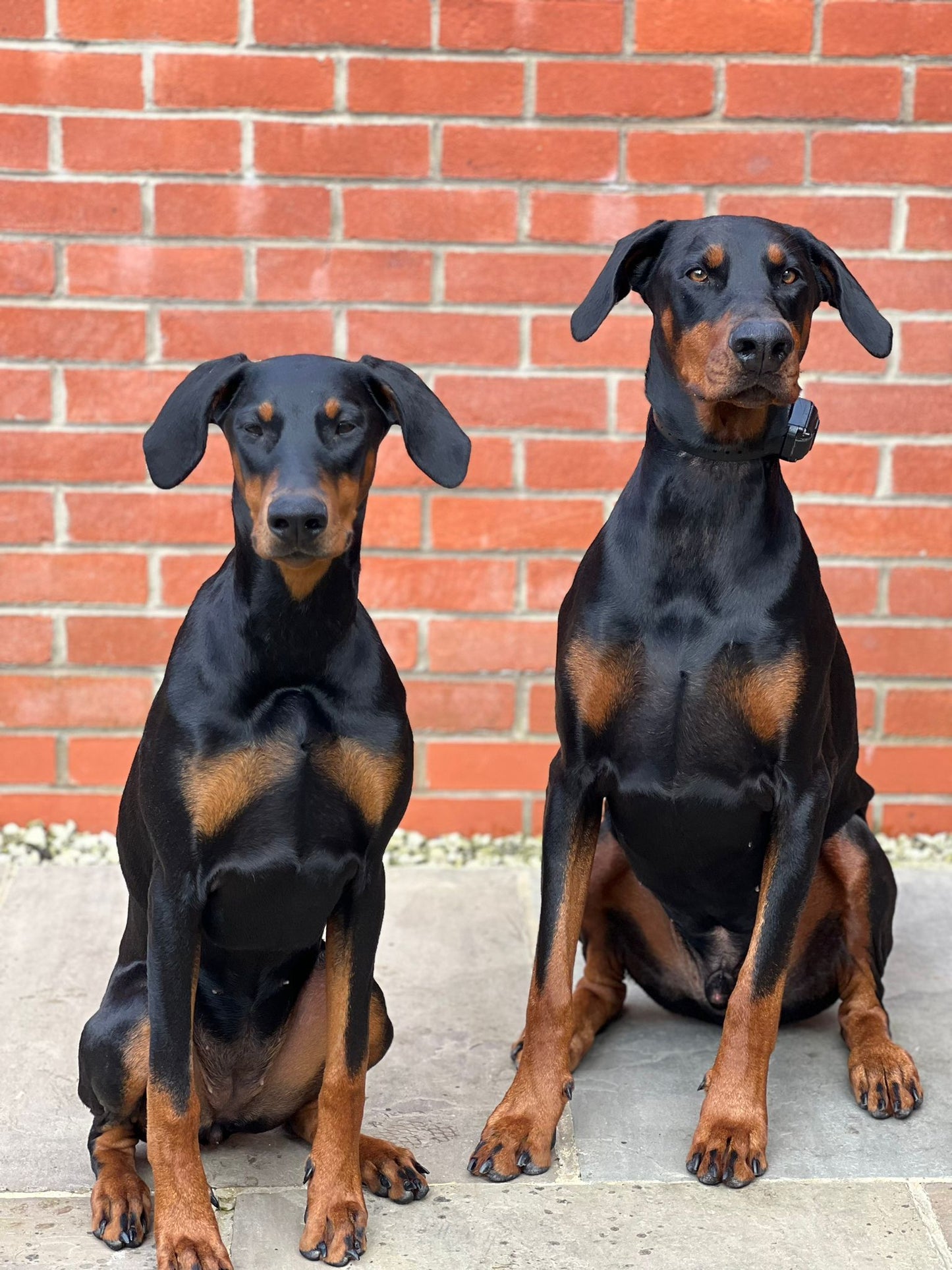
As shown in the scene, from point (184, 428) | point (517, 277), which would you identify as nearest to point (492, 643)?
point (517, 277)

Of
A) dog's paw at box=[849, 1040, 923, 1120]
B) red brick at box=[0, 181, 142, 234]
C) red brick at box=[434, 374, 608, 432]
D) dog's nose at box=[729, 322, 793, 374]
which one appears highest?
red brick at box=[0, 181, 142, 234]

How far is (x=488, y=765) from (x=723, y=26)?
7.68 feet

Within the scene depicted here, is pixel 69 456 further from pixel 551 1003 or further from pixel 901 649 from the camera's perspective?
pixel 901 649

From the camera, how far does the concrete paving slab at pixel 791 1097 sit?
3.25 meters

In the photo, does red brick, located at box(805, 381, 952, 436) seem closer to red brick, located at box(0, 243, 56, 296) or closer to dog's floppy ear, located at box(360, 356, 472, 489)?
dog's floppy ear, located at box(360, 356, 472, 489)

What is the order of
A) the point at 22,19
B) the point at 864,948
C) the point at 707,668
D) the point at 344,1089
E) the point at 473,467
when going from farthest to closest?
the point at 473,467, the point at 22,19, the point at 864,948, the point at 707,668, the point at 344,1089

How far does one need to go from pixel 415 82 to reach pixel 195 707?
244 centimetres

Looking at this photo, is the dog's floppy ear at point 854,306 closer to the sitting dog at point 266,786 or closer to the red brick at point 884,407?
the sitting dog at point 266,786

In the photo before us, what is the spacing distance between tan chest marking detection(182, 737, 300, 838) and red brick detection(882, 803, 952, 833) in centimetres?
273

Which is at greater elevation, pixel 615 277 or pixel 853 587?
pixel 615 277

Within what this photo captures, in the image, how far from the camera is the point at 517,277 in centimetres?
462

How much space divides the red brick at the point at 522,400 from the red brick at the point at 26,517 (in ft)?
4.12

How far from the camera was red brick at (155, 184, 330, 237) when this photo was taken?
14.9 feet

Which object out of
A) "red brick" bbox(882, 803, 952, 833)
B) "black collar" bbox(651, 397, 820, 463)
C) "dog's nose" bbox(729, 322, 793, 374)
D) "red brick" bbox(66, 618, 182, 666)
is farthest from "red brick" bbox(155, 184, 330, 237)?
"red brick" bbox(882, 803, 952, 833)
